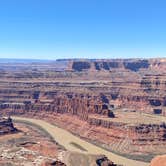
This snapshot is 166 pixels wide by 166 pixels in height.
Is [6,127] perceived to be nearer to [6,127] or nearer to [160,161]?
[6,127]

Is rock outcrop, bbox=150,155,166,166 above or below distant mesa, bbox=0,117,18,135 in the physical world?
above

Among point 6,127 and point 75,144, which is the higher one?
point 6,127

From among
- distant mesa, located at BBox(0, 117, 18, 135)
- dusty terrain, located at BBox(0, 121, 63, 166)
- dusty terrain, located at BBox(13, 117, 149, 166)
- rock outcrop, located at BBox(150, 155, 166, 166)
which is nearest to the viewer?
rock outcrop, located at BBox(150, 155, 166, 166)

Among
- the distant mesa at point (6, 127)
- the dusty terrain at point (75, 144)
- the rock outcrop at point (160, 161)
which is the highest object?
the rock outcrop at point (160, 161)

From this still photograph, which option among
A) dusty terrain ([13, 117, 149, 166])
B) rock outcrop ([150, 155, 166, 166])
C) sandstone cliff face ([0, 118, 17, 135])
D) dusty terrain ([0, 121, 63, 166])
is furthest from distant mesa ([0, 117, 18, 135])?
rock outcrop ([150, 155, 166, 166])

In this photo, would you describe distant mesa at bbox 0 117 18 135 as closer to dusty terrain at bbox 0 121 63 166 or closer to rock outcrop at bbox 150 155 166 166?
dusty terrain at bbox 0 121 63 166

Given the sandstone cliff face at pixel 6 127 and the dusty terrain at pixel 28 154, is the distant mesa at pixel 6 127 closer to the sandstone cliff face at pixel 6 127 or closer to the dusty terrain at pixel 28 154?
the sandstone cliff face at pixel 6 127

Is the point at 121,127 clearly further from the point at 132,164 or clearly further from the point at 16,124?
the point at 16,124

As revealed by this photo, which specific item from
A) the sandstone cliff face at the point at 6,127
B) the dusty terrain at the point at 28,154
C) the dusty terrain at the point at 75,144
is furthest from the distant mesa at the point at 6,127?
the dusty terrain at the point at 28,154

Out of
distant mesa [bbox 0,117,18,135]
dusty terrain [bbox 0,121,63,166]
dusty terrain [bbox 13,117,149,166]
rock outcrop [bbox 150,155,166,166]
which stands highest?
rock outcrop [bbox 150,155,166,166]

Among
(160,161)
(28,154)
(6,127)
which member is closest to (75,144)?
(6,127)

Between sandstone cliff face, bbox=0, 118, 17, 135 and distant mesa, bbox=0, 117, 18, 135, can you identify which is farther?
sandstone cliff face, bbox=0, 118, 17, 135
